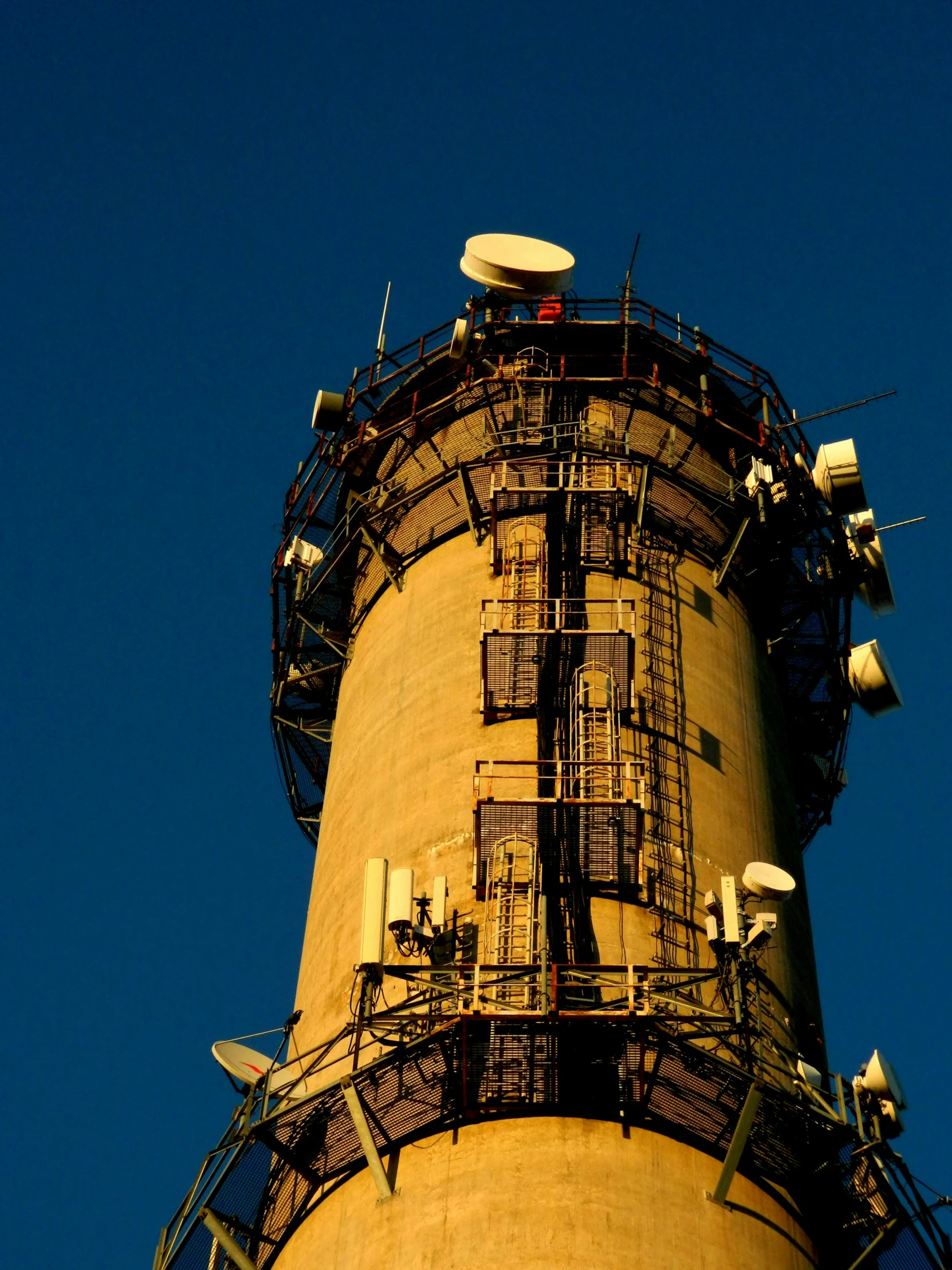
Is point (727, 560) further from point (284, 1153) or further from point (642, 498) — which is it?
point (284, 1153)

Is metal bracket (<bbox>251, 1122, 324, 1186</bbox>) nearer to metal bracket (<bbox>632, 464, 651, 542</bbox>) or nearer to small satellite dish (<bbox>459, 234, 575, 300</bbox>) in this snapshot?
Result: metal bracket (<bbox>632, 464, 651, 542</bbox>)

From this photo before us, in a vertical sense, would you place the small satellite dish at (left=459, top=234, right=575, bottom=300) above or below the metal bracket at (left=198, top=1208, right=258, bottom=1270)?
above

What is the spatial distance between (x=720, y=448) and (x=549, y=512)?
4914mm

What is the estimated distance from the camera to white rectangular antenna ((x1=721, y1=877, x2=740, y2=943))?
92.9 feet

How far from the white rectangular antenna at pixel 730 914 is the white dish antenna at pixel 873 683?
10.9m

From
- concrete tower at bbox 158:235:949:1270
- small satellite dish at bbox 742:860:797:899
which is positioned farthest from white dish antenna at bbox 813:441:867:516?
small satellite dish at bbox 742:860:797:899

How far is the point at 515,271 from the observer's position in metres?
40.7

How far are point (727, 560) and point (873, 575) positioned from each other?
3.59m

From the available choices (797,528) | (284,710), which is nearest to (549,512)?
(797,528)

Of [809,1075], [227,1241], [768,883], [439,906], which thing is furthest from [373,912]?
[809,1075]

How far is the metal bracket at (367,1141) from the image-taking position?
Result: 90.0 ft

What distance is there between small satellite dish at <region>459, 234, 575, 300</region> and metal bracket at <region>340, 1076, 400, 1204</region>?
18.5m

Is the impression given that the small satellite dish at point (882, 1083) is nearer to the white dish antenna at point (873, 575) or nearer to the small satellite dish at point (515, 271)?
the white dish antenna at point (873, 575)

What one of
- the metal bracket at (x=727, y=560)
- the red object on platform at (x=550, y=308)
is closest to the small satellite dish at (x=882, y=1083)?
the metal bracket at (x=727, y=560)
